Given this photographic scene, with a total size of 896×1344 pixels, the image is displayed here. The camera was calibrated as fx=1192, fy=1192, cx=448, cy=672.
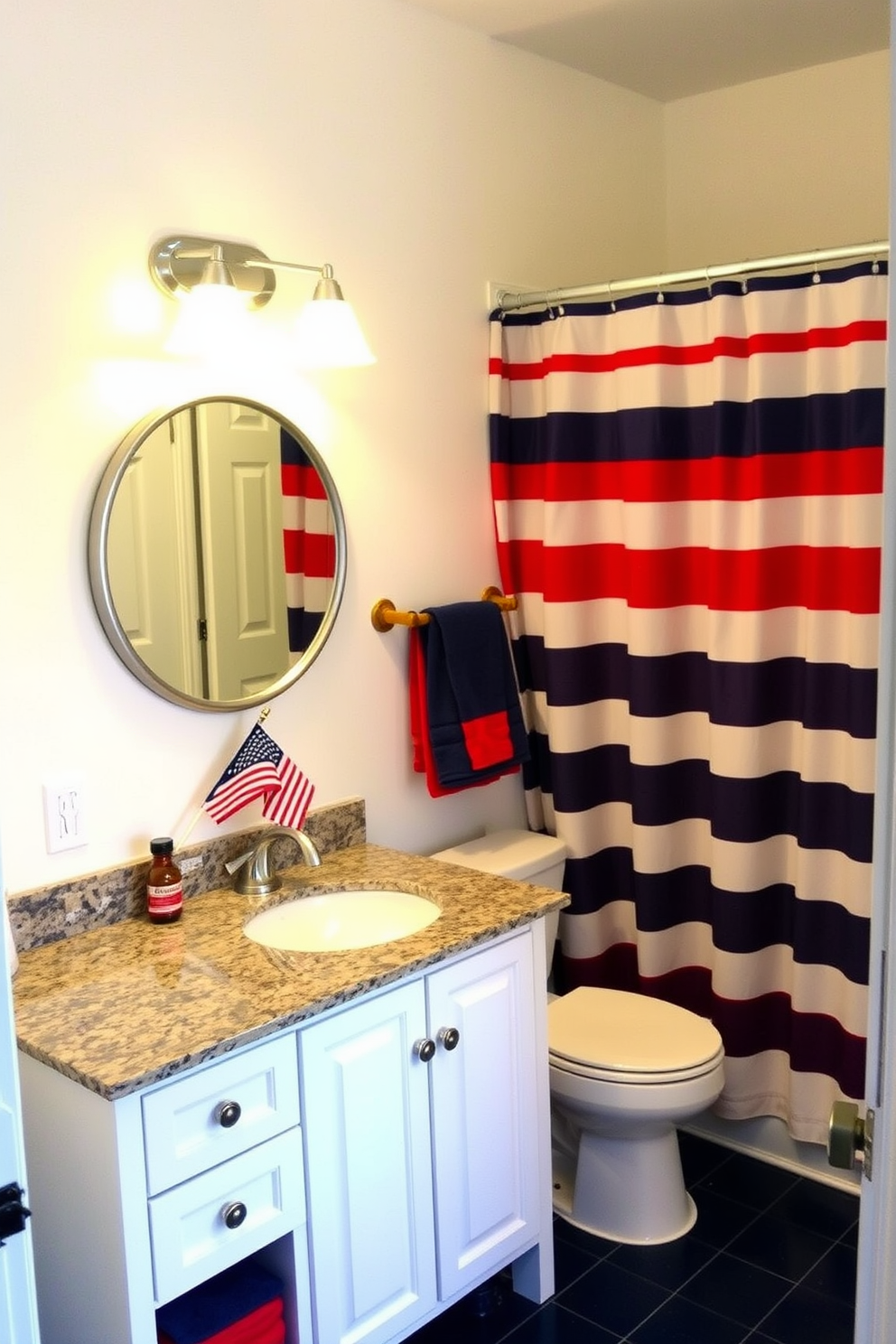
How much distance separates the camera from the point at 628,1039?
96.4 inches

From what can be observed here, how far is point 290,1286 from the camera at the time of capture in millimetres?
1796

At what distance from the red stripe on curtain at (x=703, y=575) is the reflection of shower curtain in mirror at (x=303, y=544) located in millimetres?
594

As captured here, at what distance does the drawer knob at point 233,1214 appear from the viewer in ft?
5.47

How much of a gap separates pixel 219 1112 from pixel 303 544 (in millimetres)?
1127

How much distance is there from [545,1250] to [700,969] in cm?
78

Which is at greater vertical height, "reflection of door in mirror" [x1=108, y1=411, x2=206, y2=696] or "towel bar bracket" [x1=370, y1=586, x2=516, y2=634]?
"reflection of door in mirror" [x1=108, y1=411, x2=206, y2=696]

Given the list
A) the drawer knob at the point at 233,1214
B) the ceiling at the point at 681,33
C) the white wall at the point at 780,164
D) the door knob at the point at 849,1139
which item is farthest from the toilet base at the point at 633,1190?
the ceiling at the point at 681,33

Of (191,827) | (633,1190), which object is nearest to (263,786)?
(191,827)

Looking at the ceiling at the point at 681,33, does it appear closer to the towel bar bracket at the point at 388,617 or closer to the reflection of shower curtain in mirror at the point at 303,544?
the reflection of shower curtain in mirror at the point at 303,544

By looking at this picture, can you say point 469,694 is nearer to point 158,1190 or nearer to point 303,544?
point 303,544

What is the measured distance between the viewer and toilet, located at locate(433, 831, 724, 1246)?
7.67 ft

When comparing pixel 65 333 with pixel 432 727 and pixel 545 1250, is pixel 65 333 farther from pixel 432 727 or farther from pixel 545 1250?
pixel 545 1250

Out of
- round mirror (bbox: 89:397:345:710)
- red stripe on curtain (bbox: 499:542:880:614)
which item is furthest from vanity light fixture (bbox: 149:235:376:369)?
red stripe on curtain (bbox: 499:542:880:614)

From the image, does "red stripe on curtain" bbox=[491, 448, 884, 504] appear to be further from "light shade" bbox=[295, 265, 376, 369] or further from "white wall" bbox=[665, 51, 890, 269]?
"white wall" bbox=[665, 51, 890, 269]
